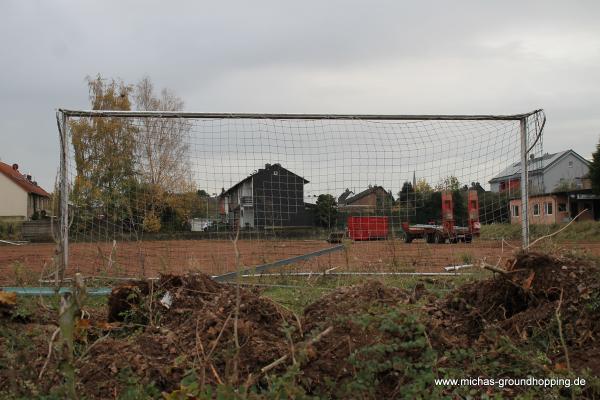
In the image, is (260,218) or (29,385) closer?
(29,385)

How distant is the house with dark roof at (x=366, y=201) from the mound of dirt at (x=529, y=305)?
3858 millimetres

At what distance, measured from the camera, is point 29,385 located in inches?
96.9

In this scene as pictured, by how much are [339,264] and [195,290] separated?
430cm

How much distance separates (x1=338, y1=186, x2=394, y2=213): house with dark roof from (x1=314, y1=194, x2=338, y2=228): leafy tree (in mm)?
115

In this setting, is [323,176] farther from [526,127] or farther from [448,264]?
[526,127]

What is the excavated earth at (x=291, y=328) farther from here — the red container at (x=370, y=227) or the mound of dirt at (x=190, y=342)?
the red container at (x=370, y=227)

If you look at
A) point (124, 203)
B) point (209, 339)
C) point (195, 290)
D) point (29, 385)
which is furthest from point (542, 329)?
point (124, 203)

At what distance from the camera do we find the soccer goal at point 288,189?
297 inches

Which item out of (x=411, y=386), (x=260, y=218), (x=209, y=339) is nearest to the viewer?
(x=411, y=386)

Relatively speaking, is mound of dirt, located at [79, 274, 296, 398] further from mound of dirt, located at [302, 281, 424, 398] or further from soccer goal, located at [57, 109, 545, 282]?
soccer goal, located at [57, 109, 545, 282]

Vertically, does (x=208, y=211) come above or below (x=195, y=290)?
above

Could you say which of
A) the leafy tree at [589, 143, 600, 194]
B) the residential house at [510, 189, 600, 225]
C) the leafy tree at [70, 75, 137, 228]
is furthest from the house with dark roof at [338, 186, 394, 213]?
the residential house at [510, 189, 600, 225]

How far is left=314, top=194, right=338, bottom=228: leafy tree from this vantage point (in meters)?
7.68

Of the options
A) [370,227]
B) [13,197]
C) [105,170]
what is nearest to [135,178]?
[105,170]
